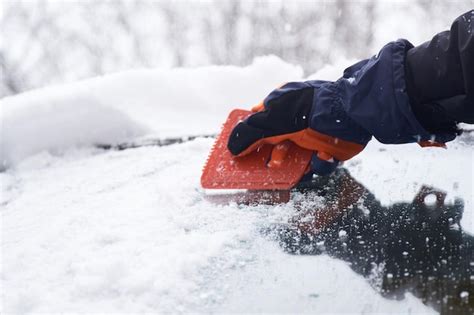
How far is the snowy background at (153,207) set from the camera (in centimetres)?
90

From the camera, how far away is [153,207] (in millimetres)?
1303

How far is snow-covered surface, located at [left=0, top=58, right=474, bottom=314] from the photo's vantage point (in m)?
0.89

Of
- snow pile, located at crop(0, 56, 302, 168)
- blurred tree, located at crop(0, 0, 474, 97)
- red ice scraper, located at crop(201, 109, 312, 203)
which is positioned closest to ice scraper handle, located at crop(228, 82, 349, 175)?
red ice scraper, located at crop(201, 109, 312, 203)

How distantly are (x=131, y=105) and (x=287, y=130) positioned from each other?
1058 millimetres

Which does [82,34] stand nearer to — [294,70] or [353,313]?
[294,70]

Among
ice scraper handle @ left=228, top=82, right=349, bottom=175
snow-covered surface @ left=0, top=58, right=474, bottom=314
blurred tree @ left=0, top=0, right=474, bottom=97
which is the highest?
ice scraper handle @ left=228, top=82, right=349, bottom=175

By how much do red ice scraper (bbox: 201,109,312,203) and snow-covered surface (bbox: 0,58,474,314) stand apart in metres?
0.08

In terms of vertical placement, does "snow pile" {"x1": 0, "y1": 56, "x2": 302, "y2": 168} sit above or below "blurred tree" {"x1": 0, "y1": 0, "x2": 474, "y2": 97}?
above

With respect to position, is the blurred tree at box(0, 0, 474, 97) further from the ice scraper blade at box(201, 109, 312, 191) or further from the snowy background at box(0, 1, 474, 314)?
the ice scraper blade at box(201, 109, 312, 191)

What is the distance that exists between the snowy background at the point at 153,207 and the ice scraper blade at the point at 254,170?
0.27ft

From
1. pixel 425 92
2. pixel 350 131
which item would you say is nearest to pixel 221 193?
pixel 350 131

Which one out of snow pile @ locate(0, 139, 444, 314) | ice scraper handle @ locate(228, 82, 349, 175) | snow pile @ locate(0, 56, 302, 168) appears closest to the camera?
snow pile @ locate(0, 139, 444, 314)

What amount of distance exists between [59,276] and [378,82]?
2.97ft

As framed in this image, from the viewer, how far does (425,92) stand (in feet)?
3.58
